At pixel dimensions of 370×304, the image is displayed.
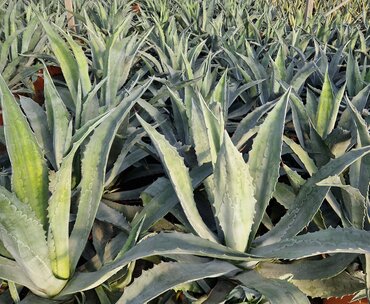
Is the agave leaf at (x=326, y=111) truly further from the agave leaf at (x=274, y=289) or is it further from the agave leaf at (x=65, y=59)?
the agave leaf at (x=65, y=59)

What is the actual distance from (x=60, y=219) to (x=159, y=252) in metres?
0.16

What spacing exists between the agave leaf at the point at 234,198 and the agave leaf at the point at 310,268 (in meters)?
0.06

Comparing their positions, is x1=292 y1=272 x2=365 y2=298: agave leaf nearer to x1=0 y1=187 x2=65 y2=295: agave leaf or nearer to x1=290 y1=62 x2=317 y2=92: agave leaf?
x1=0 y1=187 x2=65 y2=295: agave leaf

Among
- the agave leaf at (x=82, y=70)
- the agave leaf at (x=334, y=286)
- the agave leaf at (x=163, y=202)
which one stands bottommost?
the agave leaf at (x=334, y=286)

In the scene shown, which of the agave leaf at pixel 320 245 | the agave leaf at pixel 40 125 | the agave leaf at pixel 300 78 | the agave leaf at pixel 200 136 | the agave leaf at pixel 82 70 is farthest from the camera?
the agave leaf at pixel 300 78

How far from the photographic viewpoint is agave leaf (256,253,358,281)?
701mm

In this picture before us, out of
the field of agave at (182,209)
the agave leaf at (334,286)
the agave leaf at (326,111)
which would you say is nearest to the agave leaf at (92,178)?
the field of agave at (182,209)

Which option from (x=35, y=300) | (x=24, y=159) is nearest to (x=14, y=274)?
(x=35, y=300)

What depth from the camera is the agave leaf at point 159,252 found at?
62 cm

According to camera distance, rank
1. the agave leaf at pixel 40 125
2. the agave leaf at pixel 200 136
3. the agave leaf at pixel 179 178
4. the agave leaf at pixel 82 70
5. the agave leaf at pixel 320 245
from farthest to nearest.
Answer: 1. the agave leaf at pixel 82 70
2. the agave leaf at pixel 40 125
3. the agave leaf at pixel 200 136
4. the agave leaf at pixel 179 178
5. the agave leaf at pixel 320 245

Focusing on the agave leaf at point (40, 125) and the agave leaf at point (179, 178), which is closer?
the agave leaf at point (179, 178)

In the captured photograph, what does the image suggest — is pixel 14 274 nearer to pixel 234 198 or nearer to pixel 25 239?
pixel 25 239

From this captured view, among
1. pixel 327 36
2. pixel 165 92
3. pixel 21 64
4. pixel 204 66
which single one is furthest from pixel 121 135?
pixel 327 36

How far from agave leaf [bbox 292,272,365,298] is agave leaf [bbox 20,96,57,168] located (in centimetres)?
53
